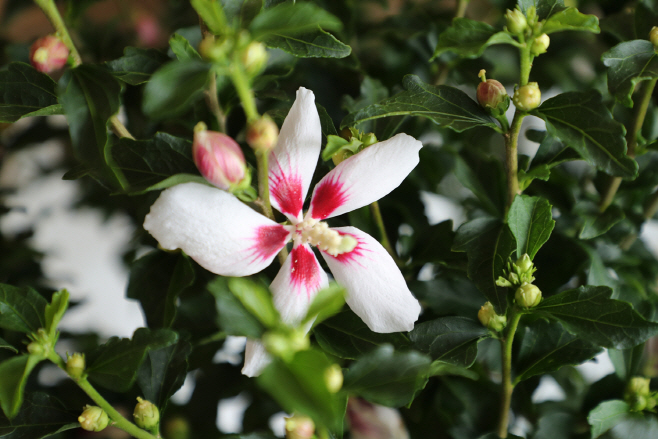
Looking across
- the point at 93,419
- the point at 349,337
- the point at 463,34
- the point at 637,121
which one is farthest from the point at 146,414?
the point at 637,121

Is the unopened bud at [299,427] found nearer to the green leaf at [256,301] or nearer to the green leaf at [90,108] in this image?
the green leaf at [256,301]

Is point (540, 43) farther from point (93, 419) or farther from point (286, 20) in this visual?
point (93, 419)

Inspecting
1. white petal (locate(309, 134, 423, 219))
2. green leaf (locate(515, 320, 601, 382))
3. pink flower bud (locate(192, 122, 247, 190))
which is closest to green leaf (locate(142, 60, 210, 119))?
pink flower bud (locate(192, 122, 247, 190))

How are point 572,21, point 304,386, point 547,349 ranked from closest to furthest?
point 304,386 < point 572,21 < point 547,349

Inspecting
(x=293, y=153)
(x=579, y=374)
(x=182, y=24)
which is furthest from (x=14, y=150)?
(x=579, y=374)

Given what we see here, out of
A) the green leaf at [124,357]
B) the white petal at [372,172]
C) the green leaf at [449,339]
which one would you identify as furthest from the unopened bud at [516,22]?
the green leaf at [124,357]

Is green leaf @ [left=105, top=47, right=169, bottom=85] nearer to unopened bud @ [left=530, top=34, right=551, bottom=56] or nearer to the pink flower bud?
the pink flower bud
